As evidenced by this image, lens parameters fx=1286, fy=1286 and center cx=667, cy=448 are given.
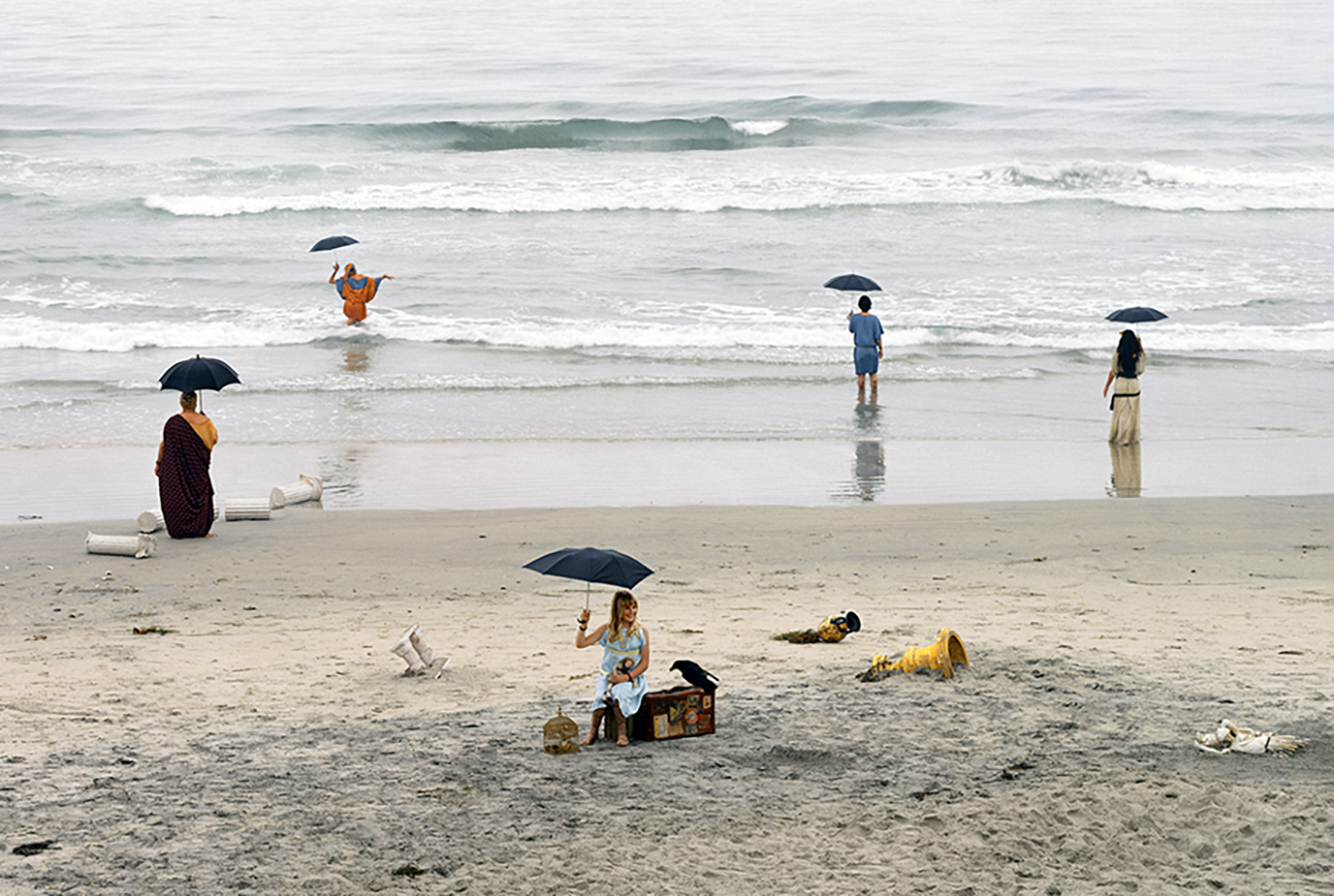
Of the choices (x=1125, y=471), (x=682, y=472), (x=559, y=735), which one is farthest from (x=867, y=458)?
(x=559, y=735)

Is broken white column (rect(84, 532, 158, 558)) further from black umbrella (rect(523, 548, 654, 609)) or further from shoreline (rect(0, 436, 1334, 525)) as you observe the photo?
black umbrella (rect(523, 548, 654, 609))

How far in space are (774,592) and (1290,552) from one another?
13.8ft

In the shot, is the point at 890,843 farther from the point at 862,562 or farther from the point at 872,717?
the point at 862,562

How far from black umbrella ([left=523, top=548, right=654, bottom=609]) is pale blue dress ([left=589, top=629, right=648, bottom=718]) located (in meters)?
0.39

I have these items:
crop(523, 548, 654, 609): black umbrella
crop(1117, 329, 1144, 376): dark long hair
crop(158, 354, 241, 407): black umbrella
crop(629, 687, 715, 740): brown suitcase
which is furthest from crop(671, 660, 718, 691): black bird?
crop(1117, 329, 1144, 376): dark long hair

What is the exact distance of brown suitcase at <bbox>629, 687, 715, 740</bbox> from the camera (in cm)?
639

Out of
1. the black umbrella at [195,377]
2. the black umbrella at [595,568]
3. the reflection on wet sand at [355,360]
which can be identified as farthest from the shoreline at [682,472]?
the black umbrella at [595,568]

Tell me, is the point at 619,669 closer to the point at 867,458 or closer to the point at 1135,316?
the point at 867,458

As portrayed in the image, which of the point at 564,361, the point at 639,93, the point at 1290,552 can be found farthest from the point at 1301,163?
the point at 1290,552

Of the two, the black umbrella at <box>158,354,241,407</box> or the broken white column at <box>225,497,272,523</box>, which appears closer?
the black umbrella at <box>158,354,241,407</box>

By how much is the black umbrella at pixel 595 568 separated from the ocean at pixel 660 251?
5.57 meters

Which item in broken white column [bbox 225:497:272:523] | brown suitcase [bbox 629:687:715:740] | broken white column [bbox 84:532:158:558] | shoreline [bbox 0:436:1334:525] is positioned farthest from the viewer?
shoreline [bbox 0:436:1334:525]

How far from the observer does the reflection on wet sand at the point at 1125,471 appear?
40.0ft

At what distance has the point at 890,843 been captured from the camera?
5254mm
